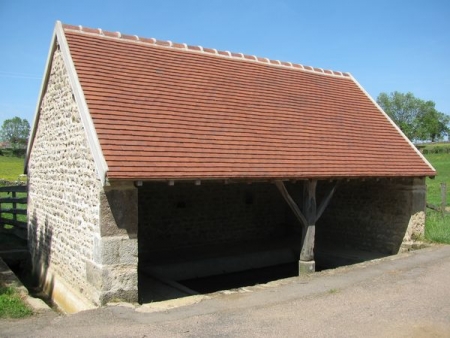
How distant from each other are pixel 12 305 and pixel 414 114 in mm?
75956

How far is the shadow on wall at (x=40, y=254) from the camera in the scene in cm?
845

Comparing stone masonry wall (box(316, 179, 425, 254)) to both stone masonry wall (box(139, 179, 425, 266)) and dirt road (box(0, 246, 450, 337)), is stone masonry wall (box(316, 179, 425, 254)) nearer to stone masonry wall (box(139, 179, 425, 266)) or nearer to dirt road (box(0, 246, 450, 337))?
stone masonry wall (box(139, 179, 425, 266))

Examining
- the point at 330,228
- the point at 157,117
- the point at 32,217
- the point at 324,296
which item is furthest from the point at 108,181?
the point at 330,228

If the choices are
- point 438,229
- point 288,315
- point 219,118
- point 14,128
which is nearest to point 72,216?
point 219,118

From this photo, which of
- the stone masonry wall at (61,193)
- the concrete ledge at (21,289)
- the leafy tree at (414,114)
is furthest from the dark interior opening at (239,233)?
the leafy tree at (414,114)

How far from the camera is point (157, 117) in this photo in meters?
7.05

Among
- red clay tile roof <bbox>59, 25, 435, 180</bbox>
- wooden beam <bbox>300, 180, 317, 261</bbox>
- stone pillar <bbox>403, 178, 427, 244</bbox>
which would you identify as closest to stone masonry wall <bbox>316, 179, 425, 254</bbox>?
stone pillar <bbox>403, 178, 427, 244</bbox>

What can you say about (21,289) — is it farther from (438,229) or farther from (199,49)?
(438,229)

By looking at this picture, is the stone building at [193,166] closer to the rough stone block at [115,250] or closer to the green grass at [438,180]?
the rough stone block at [115,250]

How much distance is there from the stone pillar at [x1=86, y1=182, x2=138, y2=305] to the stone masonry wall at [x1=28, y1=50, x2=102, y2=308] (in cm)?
20

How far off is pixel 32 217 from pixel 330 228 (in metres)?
7.48

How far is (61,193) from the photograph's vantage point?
25.2ft

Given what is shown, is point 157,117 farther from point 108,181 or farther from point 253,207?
point 253,207

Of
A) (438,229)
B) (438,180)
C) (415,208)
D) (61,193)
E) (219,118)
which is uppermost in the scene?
(219,118)
